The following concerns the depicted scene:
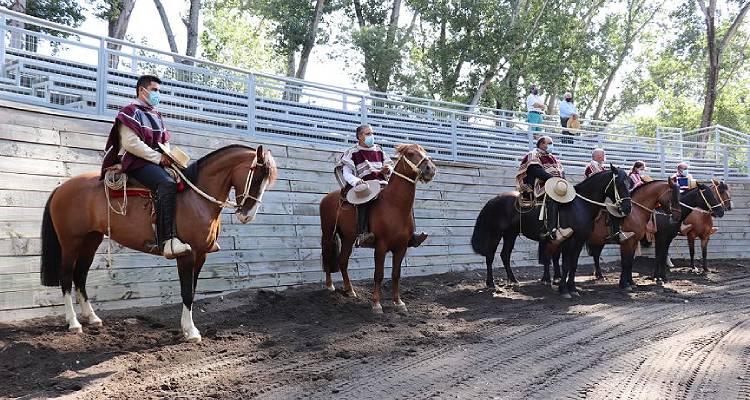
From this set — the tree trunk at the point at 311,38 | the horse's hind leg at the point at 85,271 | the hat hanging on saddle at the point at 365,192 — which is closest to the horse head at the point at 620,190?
the hat hanging on saddle at the point at 365,192

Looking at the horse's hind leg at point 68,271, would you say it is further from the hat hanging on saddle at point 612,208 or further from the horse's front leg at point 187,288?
the hat hanging on saddle at point 612,208

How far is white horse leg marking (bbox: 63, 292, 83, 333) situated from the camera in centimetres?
623

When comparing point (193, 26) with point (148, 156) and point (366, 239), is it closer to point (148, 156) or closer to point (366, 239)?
point (366, 239)

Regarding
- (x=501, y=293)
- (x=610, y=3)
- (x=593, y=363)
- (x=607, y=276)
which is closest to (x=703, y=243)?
(x=607, y=276)

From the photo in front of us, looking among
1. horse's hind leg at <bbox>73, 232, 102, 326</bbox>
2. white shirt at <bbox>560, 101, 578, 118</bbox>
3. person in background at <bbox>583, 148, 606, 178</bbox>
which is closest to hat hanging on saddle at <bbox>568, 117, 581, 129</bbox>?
white shirt at <bbox>560, 101, 578, 118</bbox>

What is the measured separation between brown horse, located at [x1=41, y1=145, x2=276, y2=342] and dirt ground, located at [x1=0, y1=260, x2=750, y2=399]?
57cm

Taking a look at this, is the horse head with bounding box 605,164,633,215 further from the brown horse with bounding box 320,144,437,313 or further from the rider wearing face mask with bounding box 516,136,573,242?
the brown horse with bounding box 320,144,437,313

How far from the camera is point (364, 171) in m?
8.74

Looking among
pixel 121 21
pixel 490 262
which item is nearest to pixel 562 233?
pixel 490 262

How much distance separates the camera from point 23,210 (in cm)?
686

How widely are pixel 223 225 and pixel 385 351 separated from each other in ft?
12.4

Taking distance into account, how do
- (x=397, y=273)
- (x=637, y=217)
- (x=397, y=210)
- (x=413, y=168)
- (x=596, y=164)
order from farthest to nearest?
(x=596, y=164), (x=637, y=217), (x=397, y=273), (x=397, y=210), (x=413, y=168)

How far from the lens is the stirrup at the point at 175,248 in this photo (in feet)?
19.7

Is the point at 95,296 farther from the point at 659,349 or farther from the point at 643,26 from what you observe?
the point at 643,26
